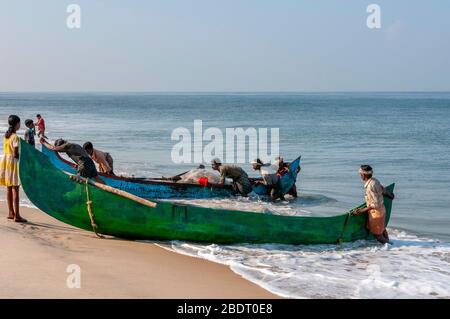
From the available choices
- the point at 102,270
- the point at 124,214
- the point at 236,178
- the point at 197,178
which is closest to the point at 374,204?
the point at 124,214

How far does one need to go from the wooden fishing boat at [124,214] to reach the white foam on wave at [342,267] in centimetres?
21

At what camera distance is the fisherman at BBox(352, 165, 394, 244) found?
8.23 m

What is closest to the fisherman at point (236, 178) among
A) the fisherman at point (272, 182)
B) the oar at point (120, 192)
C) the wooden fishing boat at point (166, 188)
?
the wooden fishing boat at point (166, 188)

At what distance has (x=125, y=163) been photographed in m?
19.7

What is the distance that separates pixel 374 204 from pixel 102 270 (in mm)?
3984

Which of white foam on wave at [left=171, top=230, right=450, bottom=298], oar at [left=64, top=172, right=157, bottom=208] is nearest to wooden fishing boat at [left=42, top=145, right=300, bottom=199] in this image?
oar at [left=64, top=172, right=157, bottom=208]

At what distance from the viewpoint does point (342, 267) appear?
7.55 m

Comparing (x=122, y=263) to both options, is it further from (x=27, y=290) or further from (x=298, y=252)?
(x=298, y=252)

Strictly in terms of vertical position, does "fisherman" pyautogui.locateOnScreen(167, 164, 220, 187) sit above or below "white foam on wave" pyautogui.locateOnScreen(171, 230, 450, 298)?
above

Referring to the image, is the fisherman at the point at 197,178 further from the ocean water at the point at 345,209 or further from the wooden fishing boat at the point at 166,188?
the ocean water at the point at 345,209

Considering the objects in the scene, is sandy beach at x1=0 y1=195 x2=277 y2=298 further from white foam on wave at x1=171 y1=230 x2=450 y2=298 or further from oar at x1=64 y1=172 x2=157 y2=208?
oar at x1=64 y1=172 x2=157 y2=208

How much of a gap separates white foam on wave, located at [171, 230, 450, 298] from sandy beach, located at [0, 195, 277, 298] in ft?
1.20
